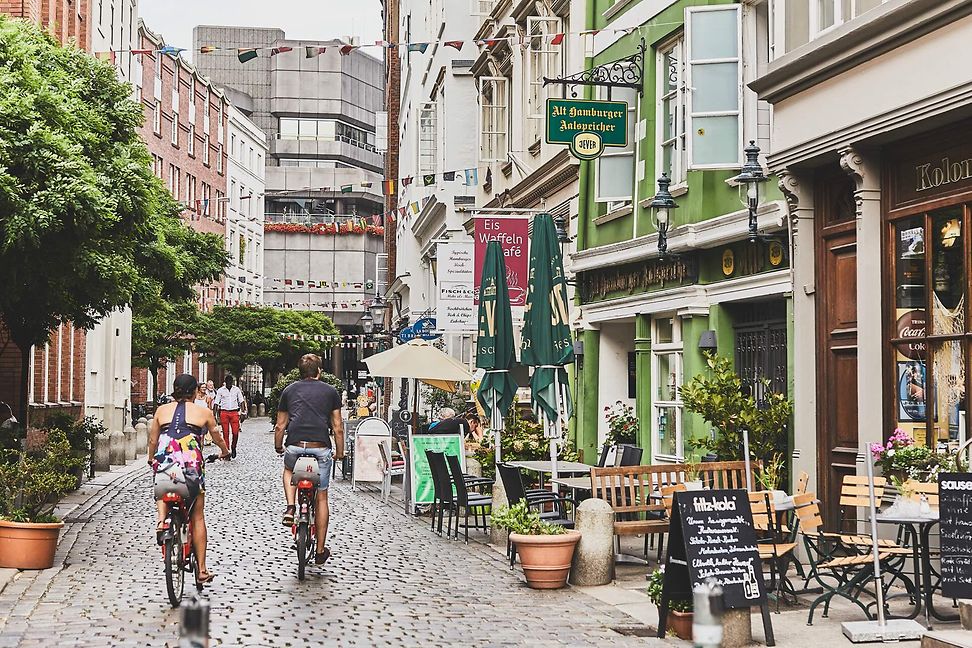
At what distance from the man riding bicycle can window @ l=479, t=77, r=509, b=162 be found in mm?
16442

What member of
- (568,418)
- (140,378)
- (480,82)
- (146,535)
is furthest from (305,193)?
(146,535)

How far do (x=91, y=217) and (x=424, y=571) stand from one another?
5.70 metres

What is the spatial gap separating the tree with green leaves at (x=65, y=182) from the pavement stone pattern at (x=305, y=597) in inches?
123

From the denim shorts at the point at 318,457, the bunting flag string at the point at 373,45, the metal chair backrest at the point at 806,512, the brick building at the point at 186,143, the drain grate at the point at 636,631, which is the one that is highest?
the brick building at the point at 186,143

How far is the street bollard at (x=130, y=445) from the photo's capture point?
32.1 m

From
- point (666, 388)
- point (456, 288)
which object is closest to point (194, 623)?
point (666, 388)

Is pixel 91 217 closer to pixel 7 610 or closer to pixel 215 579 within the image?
pixel 215 579

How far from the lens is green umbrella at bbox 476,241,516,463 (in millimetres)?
16891

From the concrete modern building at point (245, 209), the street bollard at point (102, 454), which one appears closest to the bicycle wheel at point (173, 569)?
the street bollard at point (102, 454)

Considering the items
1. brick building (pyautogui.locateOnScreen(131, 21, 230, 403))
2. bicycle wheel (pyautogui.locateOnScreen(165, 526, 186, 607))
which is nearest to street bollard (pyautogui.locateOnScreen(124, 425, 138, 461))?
bicycle wheel (pyautogui.locateOnScreen(165, 526, 186, 607))

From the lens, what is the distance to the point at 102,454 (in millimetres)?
28078

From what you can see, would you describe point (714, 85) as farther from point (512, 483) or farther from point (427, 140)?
point (427, 140)

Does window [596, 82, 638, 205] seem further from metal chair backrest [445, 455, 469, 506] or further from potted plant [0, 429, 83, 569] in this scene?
potted plant [0, 429, 83, 569]

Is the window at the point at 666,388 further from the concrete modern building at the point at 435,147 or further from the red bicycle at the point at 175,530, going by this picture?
the concrete modern building at the point at 435,147
